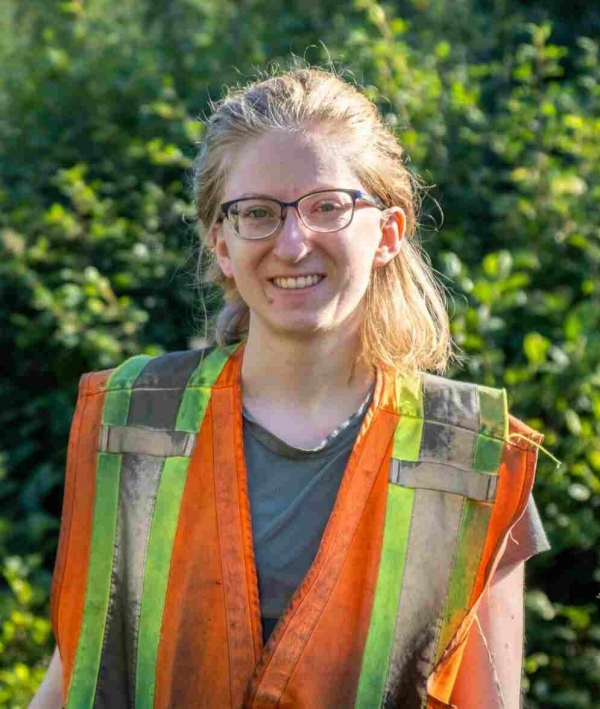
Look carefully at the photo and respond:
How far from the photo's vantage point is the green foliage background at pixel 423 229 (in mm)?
3633

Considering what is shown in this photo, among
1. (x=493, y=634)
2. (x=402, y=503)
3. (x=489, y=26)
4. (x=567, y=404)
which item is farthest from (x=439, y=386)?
(x=489, y=26)

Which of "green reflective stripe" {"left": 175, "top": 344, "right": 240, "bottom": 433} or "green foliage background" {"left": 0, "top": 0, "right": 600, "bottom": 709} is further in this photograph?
"green foliage background" {"left": 0, "top": 0, "right": 600, "bottom": 709}

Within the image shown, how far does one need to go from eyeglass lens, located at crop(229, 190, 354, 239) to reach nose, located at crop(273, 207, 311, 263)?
0.04 feet

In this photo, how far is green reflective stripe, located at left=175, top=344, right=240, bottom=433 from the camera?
7.89 feet

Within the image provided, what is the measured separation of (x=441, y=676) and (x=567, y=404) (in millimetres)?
1534

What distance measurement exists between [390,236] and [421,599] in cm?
69

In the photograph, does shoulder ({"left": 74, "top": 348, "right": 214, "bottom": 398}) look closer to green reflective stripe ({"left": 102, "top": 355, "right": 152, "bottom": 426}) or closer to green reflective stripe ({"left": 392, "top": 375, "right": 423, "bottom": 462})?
green reflective stripe ({"left": 102, "top": 355, "right": 152, "bottom": 426})

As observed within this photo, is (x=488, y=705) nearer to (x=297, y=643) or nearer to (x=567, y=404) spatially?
(x=297, y=643)

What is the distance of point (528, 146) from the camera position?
4.33m

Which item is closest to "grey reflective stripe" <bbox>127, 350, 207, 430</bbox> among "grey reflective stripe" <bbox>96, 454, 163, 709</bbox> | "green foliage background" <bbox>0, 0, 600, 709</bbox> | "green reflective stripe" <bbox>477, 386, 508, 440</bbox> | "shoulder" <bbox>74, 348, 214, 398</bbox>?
"shoulder" <bbox>74, 348, 214, 398</bbox>

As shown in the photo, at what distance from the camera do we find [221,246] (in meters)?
2.42

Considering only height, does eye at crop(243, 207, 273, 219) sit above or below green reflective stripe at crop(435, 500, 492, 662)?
above

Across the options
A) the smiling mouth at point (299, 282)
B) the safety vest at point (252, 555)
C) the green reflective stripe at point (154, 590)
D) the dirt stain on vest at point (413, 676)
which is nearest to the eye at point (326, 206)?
the smiling mouth at point (299, 282)

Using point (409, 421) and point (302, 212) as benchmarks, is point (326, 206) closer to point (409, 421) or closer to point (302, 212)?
point (302, 212)
